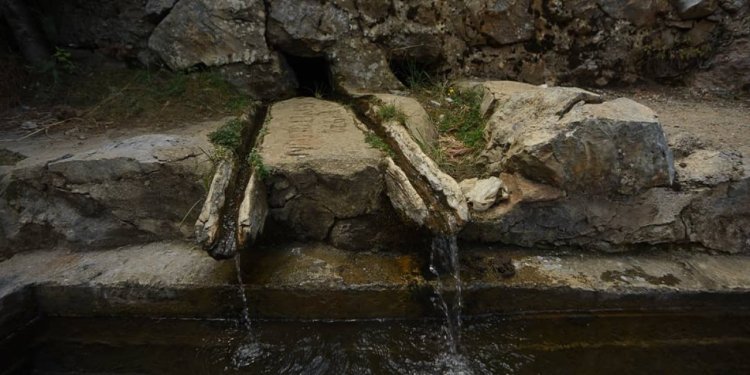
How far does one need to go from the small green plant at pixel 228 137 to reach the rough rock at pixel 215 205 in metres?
0.32

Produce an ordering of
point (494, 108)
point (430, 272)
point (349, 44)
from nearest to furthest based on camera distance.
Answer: point (430, 272) < point (494, 108) < point (349, 44)

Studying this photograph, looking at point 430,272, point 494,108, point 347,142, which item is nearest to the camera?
point 430,272

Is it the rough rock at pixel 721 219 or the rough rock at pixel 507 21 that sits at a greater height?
the rough rock at pixel 507 21

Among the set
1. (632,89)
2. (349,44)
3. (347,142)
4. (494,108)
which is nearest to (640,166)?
(494,108)

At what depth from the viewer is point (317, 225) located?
3.07 metres

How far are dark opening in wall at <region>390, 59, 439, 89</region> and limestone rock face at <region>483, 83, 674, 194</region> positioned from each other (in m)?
2.06

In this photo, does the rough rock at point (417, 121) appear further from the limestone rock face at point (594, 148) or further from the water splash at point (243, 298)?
the water splash at point (243, 298)

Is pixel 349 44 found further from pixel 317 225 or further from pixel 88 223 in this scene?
pixel 88 223

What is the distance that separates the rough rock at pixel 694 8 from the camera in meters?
4.48

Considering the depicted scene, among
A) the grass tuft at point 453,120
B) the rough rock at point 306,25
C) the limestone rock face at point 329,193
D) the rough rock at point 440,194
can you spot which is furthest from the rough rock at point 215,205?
the rough rock at point 306,25

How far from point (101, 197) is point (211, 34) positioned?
2.13 metres

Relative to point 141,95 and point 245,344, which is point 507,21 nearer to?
point 141,95

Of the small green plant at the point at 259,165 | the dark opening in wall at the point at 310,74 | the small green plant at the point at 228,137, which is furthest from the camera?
the dark opening in wall at the point at 310,74

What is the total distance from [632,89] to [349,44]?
3.17m
